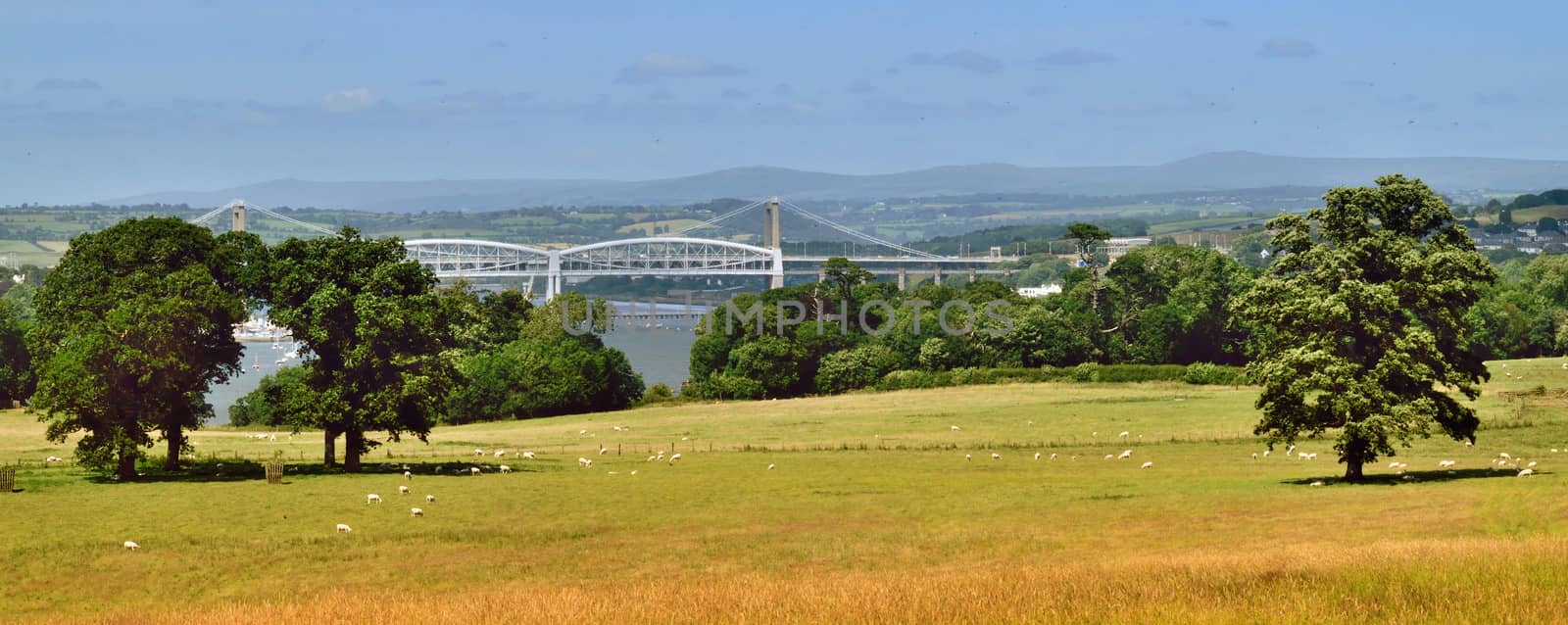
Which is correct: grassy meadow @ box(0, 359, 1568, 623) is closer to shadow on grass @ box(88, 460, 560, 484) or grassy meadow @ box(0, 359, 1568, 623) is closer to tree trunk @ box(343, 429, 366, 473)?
shadow on grass @ box(88, 460, 560, 484)

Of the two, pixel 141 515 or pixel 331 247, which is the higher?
pixel 331 247

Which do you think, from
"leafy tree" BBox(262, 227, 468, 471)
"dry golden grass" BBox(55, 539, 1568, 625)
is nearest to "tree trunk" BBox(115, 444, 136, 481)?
"leafy tree" BBox(262, 227, 468, 471)

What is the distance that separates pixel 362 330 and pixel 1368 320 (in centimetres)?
3468

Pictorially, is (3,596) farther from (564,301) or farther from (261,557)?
(564,301)

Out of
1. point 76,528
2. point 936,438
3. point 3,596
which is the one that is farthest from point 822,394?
point 3,596

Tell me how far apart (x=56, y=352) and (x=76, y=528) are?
57.2 ft

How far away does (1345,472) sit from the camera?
185 ft

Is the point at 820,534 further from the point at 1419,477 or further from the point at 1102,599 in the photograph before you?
the point at 1419,477

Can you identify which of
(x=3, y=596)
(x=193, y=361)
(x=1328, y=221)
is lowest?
(x=3, y=596)

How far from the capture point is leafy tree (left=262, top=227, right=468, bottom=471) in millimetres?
61250

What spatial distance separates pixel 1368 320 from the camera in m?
51.0

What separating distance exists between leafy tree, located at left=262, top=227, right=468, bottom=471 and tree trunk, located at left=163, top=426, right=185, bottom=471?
5.08 metres

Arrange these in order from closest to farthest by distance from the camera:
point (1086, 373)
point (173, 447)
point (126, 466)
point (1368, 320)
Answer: point (1368, 320) → point (126, 466) → point (173, 447) → point (1086, 373)

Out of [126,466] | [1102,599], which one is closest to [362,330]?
[126,466]
